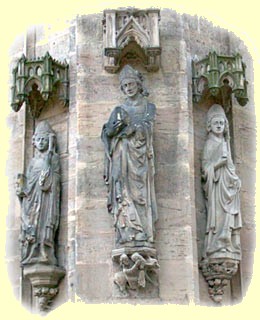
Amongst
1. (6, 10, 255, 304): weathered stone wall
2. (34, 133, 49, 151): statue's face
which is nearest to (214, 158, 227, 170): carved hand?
(6, 10, 255, 304): weathered stone wall

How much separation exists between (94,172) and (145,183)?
58 centimetres

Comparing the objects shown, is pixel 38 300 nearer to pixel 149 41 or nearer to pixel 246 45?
pixel 149 41

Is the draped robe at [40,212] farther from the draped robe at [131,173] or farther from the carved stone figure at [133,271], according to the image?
the carved stone figure at [133,271]

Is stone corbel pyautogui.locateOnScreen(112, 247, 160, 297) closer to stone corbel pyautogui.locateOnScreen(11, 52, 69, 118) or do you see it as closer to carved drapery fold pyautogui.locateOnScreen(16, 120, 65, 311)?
carved drapery fold pyautogui.locateOnScreen(16, 120, 65, 311)

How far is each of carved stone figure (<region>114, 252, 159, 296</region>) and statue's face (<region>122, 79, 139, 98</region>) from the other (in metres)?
1.69

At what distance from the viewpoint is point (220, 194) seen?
10406 mm

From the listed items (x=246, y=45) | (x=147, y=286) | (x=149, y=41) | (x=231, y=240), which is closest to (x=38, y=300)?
(x=147, y=286)

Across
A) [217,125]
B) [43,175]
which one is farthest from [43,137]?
[217,125]

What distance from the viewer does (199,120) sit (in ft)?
35.5

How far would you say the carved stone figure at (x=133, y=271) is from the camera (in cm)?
980

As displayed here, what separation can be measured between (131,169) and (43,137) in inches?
46.4

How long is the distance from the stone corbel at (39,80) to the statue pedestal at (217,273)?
227cm

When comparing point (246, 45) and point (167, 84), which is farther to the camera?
point (246, 45)

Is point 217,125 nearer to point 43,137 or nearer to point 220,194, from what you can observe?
point 220,194
